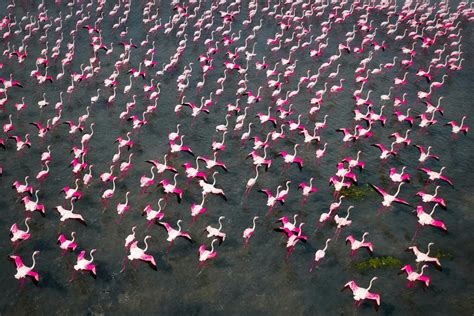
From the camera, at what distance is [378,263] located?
16.1 meters

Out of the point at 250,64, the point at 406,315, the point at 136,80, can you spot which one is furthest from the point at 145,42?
the point at 406,315

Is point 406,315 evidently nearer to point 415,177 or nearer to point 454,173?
point 415,177

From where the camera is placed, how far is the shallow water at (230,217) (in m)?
14.7

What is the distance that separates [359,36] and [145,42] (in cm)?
1556

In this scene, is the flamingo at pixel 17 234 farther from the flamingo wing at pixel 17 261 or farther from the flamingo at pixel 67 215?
the flamingo wing at pixel 17 261

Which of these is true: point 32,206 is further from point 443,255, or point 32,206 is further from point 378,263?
point 443,255

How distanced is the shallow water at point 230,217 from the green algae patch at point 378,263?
24 centimetres

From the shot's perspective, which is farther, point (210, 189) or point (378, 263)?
point (210, 189)

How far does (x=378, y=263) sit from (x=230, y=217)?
5560 millimetres

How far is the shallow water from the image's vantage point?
14680 millimetres

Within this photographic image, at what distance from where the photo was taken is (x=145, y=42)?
102ft

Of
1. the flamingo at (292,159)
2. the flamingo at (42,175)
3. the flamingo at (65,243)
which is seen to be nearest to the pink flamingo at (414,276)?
the flamingo at (292,159)

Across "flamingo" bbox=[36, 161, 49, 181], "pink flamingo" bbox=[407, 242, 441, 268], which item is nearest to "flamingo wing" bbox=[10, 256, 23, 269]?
"flamingo" bbox=[36, 161, 49, 181]

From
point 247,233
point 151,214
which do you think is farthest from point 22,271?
point 247,233
